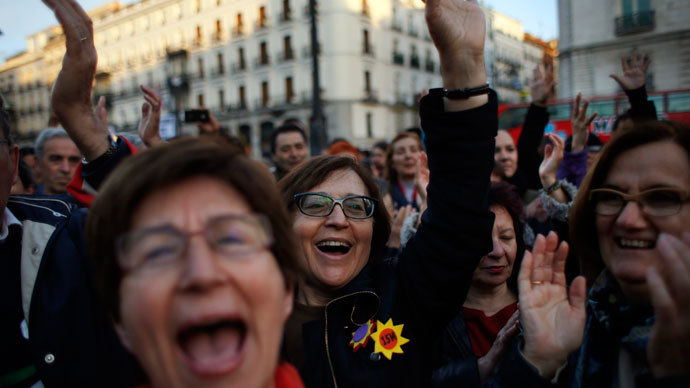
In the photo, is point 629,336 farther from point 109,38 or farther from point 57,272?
point 109,38

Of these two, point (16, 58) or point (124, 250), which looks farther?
point (16, 58)

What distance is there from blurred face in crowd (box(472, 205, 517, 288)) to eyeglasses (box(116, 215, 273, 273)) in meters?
1.45

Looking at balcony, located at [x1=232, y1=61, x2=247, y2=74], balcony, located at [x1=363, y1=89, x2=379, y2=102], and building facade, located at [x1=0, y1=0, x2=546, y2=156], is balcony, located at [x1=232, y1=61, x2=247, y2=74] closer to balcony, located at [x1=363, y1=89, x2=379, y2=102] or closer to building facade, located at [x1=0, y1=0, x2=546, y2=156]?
building facade, located at [x1=0, y1=0, x2=546, y2=156]

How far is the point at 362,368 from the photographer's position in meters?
1.66

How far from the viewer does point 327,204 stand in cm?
209

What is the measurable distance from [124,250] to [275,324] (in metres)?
0.39

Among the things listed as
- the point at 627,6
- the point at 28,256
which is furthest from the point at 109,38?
the point at 28,256

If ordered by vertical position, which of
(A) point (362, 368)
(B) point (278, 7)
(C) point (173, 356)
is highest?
(B) point (278, 7)

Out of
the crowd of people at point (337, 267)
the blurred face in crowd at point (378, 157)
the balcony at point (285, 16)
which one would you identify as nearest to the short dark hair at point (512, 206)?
the crowd of people at point (337, 267)

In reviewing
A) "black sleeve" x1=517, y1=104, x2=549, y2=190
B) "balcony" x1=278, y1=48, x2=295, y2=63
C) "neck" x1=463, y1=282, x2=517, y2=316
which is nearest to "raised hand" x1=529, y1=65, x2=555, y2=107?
"black sleeve" x1=517, y1=104, x2=549, y2=190

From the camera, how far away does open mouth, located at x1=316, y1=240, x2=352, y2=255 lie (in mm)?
2096

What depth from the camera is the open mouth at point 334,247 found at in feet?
6.88

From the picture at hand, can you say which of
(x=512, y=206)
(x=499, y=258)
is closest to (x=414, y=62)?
(x=512, y=206)

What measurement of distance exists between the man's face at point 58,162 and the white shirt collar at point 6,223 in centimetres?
232
